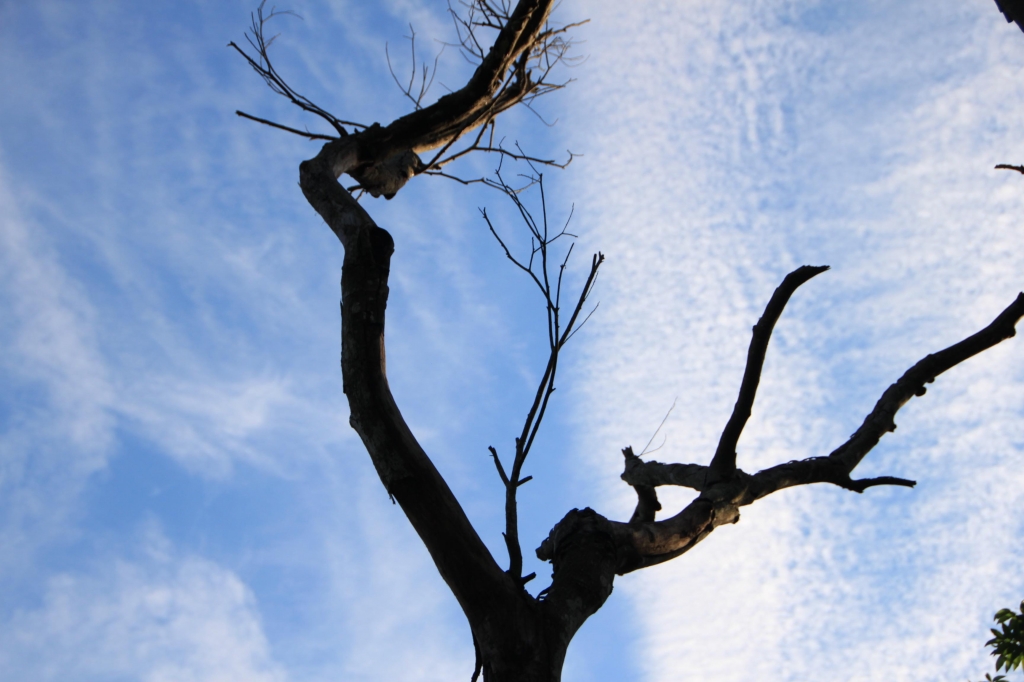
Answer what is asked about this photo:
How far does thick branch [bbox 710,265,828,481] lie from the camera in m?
2.36

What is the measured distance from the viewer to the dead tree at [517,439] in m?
1.63

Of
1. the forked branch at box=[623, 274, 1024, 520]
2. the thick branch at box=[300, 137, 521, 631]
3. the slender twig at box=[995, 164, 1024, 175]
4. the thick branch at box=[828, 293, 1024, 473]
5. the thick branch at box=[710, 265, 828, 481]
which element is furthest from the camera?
the thick branch at box=[828, 293, 1024, 473]

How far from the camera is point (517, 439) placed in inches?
74.2

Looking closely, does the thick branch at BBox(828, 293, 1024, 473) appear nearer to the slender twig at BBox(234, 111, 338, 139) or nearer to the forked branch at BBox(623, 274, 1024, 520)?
the forked branch at BBox(623, 274, 1024, 520)

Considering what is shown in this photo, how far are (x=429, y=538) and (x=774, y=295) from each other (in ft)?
5.07

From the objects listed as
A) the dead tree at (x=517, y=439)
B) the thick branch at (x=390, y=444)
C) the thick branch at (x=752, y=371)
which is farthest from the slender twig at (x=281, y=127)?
the thick branch at (x=752, y=371)

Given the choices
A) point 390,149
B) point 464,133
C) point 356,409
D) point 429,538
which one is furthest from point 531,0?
point 429,538

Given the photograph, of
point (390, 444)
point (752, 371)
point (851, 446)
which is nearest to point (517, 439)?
point (390, 444)

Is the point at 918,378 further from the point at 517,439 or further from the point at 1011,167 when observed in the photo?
the point at 517,439

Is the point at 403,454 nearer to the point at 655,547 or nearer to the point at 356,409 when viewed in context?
the point at 356,409

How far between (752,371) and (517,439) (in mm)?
1097

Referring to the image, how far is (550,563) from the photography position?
211 cm

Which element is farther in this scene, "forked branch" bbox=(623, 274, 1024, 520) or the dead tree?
"forked branch" bbox=(623, 274, 1024, 520)

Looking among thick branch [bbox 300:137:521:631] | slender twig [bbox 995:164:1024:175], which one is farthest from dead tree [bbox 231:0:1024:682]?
slender twig [bbox 995:164:1024:175]
